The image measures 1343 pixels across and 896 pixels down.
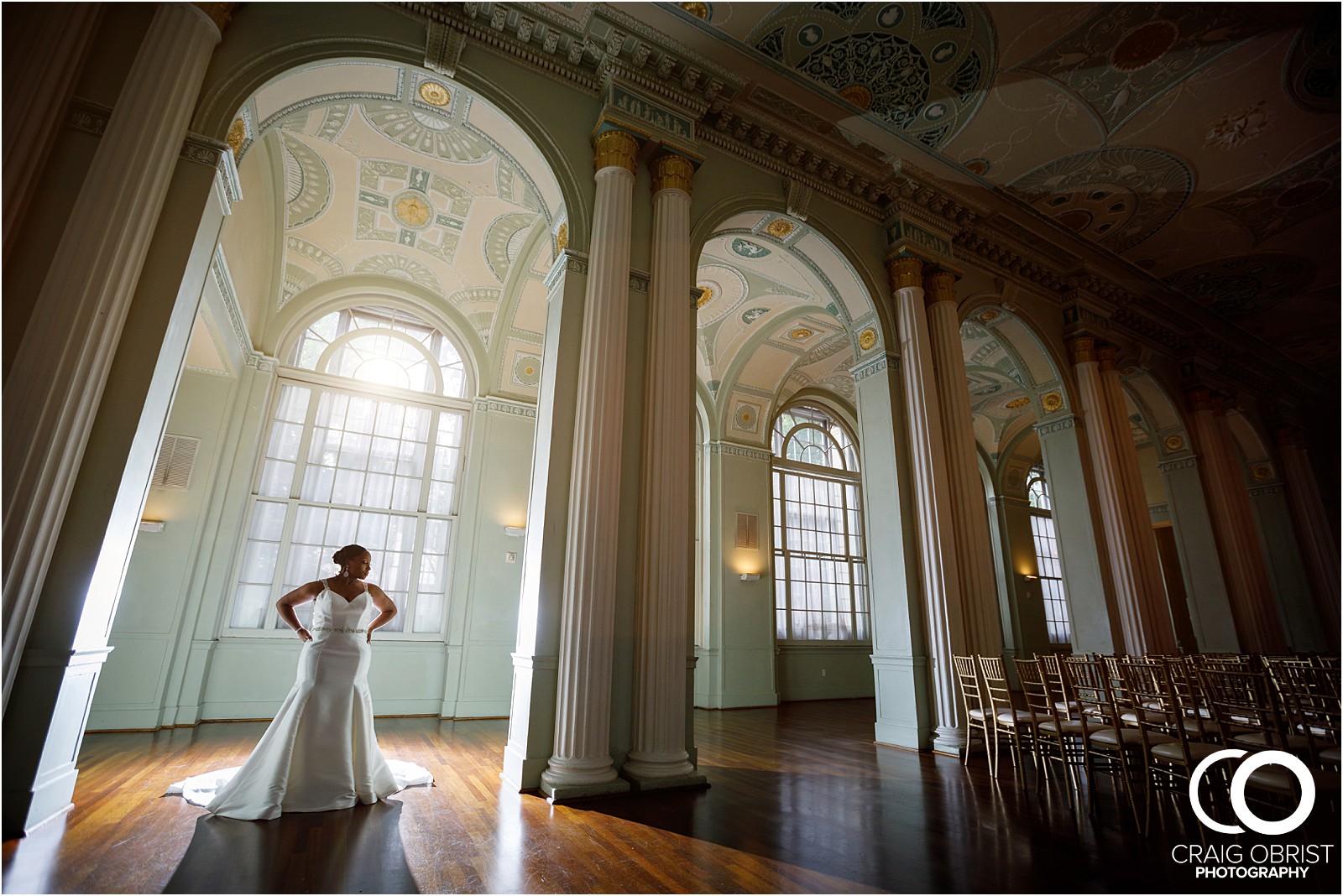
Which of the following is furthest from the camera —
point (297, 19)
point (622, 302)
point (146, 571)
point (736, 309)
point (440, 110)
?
point (736, 309)

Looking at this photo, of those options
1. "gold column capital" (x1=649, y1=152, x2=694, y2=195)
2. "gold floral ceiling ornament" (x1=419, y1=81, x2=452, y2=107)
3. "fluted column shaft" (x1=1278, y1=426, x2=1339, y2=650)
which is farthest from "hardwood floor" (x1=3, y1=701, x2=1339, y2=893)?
"fluted column shaft" (x1=1278, y1=426, x2=1339, y2=650)

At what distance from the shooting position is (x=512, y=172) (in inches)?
271

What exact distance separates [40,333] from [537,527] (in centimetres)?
288

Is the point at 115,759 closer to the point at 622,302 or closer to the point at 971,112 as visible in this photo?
the point at 622,302

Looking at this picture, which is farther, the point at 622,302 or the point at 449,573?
the point at 449,573

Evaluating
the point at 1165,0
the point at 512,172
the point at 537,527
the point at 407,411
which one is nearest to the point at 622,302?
the point at 537,527

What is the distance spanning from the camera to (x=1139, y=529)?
7949 mm

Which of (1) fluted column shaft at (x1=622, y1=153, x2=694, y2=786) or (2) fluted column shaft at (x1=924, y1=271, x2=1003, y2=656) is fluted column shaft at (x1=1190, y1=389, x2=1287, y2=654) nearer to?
(2) fluted column shaft at (x1=924, y1=271, x2=1003, y2=656)


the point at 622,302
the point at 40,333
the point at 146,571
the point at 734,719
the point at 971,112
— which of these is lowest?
the point at 734,719

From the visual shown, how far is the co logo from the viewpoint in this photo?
2635 mm

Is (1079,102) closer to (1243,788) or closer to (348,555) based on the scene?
(1243,788)

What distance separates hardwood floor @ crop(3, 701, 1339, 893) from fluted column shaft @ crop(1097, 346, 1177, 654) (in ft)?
13.8

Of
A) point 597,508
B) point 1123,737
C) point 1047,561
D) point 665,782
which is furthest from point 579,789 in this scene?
point 1047,561

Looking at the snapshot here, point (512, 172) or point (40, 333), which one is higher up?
point (512, 172)
